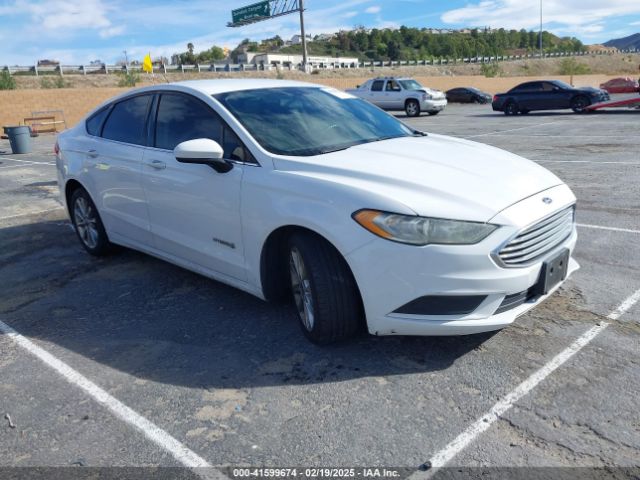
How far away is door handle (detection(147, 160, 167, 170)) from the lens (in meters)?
4.33

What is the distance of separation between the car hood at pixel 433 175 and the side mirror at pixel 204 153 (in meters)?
0.41

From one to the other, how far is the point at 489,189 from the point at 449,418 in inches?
51.0

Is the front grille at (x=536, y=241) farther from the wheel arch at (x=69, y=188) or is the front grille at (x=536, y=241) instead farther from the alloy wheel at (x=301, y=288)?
the wheel arch at (x=69, y=188)

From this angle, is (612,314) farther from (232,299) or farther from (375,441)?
(232,299)

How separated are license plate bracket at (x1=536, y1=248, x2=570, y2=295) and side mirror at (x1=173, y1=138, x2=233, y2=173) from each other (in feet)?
6.78

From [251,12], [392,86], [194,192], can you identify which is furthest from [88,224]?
[251,12]

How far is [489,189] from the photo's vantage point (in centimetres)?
321

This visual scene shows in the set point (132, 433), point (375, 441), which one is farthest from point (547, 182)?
point (132, 433)

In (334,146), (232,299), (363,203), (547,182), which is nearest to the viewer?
(363,203)

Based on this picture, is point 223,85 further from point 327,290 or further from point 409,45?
point 409,45

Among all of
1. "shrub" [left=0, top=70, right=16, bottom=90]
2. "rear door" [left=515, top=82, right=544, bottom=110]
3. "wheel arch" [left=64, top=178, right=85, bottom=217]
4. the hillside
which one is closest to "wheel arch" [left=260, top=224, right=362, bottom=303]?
"wheel arch" [left=64, top=178, right=85, bottom=217]

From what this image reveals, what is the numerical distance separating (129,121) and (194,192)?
140 centimetres

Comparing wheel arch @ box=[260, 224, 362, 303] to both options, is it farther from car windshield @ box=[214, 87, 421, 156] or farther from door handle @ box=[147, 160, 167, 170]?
door handle @ box=[147, 160, 167, 170]

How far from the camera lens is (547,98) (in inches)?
944
